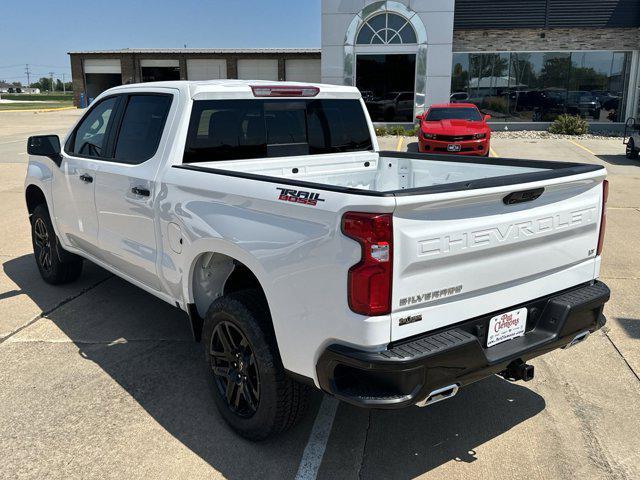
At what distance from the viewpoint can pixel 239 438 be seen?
3.38 metres

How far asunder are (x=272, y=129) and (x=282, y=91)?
294mm

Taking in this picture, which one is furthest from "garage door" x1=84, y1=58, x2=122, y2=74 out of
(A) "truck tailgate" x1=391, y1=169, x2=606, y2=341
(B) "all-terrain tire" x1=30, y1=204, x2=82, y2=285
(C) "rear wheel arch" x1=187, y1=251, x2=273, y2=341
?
(A) "truck tailgate" x1=391, y1=169, x2=606, y2=341

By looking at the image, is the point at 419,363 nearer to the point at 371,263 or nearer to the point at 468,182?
the point at 371,263

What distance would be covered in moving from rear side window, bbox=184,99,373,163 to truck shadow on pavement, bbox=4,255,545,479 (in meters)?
1.53

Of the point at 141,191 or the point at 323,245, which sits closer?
the point at 323,245

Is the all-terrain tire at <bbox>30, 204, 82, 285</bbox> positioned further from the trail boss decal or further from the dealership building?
the dealership building

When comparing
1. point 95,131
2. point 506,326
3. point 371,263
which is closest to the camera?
point 371,263

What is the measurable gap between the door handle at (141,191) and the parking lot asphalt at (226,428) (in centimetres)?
128

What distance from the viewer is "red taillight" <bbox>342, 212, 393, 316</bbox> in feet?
7.95

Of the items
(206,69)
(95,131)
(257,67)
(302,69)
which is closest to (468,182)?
(95,131)

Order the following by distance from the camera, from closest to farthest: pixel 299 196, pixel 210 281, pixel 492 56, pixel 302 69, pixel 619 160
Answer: pixel 299 196 < pixel 210 281 < pixel 619 160 < pixel 492 56 < pixel 302 69

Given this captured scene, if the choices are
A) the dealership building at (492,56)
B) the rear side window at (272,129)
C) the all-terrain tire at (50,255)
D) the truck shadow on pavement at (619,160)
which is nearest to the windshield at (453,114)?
the truck shadow on pavement at (619,160)

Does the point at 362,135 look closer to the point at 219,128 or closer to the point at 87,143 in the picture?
the point at 219,128

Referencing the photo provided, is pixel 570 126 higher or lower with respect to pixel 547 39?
A: lower
